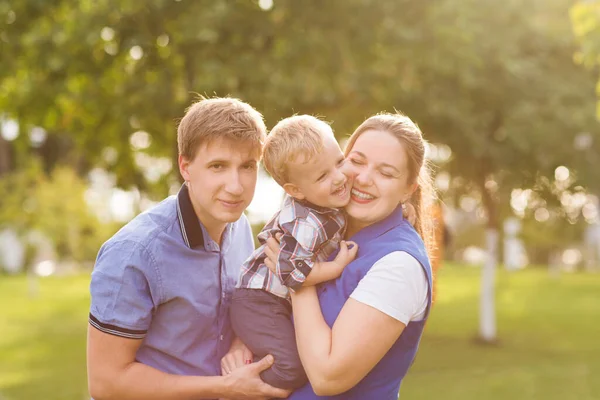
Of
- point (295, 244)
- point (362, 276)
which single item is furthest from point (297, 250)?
point (362, 276)

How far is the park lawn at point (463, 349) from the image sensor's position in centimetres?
1291

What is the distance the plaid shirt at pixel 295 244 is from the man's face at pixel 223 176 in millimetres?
187

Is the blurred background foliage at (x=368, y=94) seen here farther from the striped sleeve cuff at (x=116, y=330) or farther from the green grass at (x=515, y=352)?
the striped sleeve cuff at (x=116, y=330)

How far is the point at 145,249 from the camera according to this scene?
3.33 meters

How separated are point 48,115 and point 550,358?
11044mm

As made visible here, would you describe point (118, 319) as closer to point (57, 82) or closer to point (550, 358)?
point (57, 82)

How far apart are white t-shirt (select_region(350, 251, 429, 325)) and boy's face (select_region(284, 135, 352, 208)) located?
384 millimetres

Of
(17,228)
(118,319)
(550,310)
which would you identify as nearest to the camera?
(118,319)

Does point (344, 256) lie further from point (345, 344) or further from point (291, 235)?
point (345, 344)

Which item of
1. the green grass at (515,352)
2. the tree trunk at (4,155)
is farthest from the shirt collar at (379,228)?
the tree trunk at (4,155)

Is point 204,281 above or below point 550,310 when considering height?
above

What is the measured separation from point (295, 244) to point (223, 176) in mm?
415

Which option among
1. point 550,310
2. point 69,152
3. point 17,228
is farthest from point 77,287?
point 550,310

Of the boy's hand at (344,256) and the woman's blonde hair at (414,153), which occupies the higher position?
the woman's blonde hair at (414,153)
